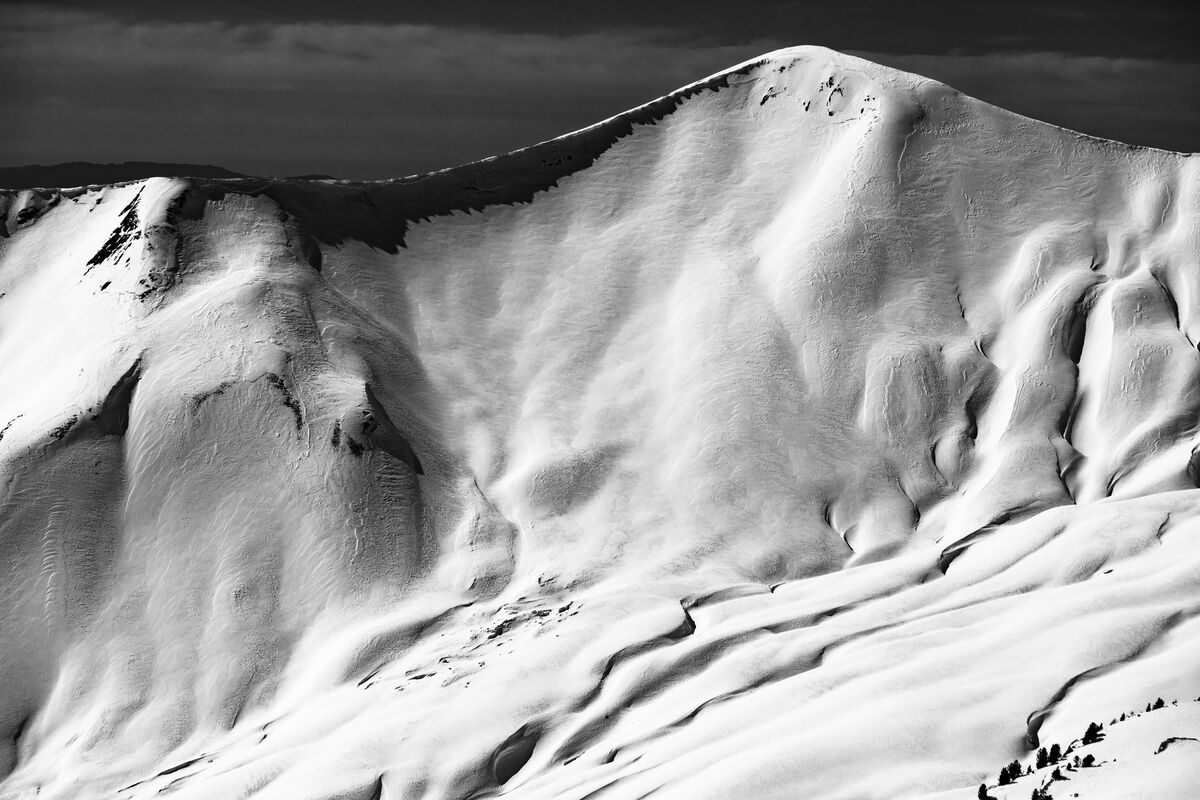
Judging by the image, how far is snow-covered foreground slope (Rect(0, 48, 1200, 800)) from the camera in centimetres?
5828

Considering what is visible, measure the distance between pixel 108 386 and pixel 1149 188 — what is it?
5968 cm

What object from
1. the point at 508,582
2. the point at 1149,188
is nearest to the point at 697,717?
the point at 508,582

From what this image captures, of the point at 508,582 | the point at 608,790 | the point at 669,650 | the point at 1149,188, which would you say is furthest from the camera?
the point at 1149,188

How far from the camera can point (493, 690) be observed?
61.8m

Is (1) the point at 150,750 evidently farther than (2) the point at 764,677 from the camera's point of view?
Yes

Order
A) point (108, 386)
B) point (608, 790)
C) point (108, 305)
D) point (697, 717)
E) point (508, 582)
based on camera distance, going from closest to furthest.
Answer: point (608, 790) < point (697, 717) < point (508, 582) < point (108, 386) < point (108, 305)

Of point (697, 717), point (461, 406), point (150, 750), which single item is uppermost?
point (461, 406)

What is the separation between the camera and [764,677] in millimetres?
60438

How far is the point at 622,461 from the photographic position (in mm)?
77125

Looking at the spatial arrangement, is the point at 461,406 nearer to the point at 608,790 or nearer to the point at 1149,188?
the point at 608,790

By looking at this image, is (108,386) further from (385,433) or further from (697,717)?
(697,717)

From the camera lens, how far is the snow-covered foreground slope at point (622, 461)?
58281 mm

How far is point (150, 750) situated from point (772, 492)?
3147 cm

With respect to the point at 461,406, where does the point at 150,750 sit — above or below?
below
